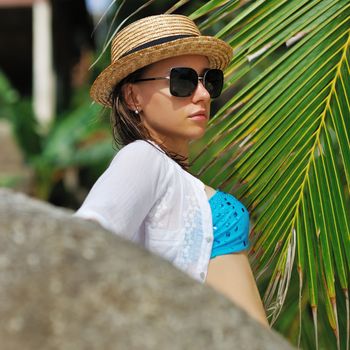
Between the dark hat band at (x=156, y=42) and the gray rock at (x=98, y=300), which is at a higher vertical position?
the gray rock at (x=98, y=300)

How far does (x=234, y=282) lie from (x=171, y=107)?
0.41m

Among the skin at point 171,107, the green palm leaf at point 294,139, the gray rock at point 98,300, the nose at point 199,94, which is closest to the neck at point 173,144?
the skin at point 171,107

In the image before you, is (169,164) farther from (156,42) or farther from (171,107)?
(156,42)

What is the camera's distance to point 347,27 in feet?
7.75

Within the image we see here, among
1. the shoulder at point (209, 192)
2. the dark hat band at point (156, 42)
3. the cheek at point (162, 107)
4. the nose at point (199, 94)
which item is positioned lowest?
the shoulder at point (209, 192)

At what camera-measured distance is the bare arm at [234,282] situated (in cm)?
181

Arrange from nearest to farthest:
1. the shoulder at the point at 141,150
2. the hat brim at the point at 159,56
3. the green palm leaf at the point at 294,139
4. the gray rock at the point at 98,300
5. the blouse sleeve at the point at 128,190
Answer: the gray rock at the point at 98,300, the blouse sleeve at the point at 128,190, the shoulder at the point at 141,150, the hat brim at the point at 159,56, the green palm leaf at the point at 294,139

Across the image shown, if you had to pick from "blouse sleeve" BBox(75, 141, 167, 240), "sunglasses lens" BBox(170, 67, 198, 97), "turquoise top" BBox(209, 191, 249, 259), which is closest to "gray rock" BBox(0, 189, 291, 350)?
"blouse sleeve" BBox(75, 141, 167, 240)

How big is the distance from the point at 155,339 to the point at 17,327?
0.17 m

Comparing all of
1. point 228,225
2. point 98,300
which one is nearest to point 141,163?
point 228,225

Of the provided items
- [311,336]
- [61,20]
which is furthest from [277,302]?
[61,20]

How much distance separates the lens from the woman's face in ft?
6.56

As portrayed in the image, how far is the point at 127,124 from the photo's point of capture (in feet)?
6.77

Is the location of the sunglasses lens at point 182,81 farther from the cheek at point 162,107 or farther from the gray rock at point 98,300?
the gray rock at point 98,300
